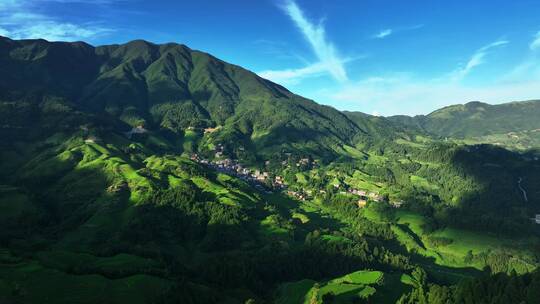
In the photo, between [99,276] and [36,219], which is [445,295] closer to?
[99,276]

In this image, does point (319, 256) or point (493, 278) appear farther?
point (319, 256)

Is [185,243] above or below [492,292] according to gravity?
below

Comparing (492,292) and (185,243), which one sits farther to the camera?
(185,243)

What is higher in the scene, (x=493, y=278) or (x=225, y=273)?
(x=493, y=278)

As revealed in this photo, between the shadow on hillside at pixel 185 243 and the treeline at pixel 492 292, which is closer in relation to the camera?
the treeline at pixel 492 292

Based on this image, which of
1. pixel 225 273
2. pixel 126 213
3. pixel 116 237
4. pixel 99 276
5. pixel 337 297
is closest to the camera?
pixel 99 276

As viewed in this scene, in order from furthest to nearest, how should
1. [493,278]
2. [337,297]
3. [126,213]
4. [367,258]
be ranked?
1. [126,213]
2. [367,258]
3. [337,297]
4. [493,278]

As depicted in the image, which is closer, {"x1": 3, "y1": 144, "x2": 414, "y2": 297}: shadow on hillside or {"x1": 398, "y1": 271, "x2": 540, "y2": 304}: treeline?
{"x1": 398, "y1": 271, "x2": 540, "y2": 304}: treeline

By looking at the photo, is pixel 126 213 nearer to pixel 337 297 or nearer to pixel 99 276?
pixel 99 276

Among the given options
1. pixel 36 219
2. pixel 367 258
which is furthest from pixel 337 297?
pixel 36 219
